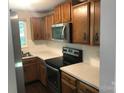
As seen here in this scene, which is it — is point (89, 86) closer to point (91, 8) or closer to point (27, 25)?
point (91, 8)

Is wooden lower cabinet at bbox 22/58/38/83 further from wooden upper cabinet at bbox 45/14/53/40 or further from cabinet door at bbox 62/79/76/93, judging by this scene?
cabinet door at bbox 62/79/76/93

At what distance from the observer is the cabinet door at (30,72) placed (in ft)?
10.6

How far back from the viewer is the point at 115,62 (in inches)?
22.4

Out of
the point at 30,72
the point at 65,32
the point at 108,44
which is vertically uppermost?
the point at 65,32

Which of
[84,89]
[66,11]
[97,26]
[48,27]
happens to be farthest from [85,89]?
[48,27]

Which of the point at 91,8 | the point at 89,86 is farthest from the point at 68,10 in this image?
the point at 89,86

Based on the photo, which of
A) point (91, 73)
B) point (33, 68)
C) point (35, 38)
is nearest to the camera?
point (91, 73)

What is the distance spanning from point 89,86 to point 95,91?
0.10 metres

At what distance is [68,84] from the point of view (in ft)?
6.15

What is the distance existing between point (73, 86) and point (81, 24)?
99 centimetres

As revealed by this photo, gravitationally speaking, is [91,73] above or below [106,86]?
below

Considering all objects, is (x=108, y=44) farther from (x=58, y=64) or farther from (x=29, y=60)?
(x=29, y=60)
